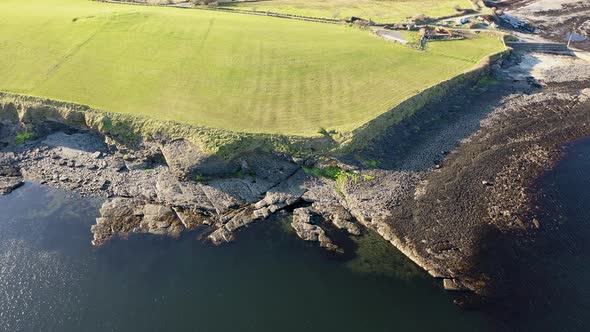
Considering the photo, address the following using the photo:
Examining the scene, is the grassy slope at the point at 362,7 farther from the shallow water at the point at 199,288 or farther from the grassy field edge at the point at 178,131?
the shallow water at the point at 199,288

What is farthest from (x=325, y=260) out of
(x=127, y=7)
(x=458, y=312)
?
(x=127, y=7)

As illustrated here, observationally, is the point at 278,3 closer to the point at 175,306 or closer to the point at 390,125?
the point at 390,125

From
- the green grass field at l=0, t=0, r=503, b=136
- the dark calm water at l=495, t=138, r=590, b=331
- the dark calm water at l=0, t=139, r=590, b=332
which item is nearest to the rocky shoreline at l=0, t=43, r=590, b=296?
the dark calm water at l=495, t=138, r=590, b=331

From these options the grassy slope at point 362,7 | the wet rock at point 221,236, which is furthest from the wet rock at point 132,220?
the grassy slope at point 362,7

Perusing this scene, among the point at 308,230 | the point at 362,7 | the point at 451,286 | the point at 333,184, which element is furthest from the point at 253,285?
the point at 362,7

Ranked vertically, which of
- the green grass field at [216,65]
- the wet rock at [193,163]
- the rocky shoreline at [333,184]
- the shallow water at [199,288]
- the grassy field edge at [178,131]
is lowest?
the shallow water at [199,288]

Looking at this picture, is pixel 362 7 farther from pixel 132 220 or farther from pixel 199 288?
pixel 199 288
